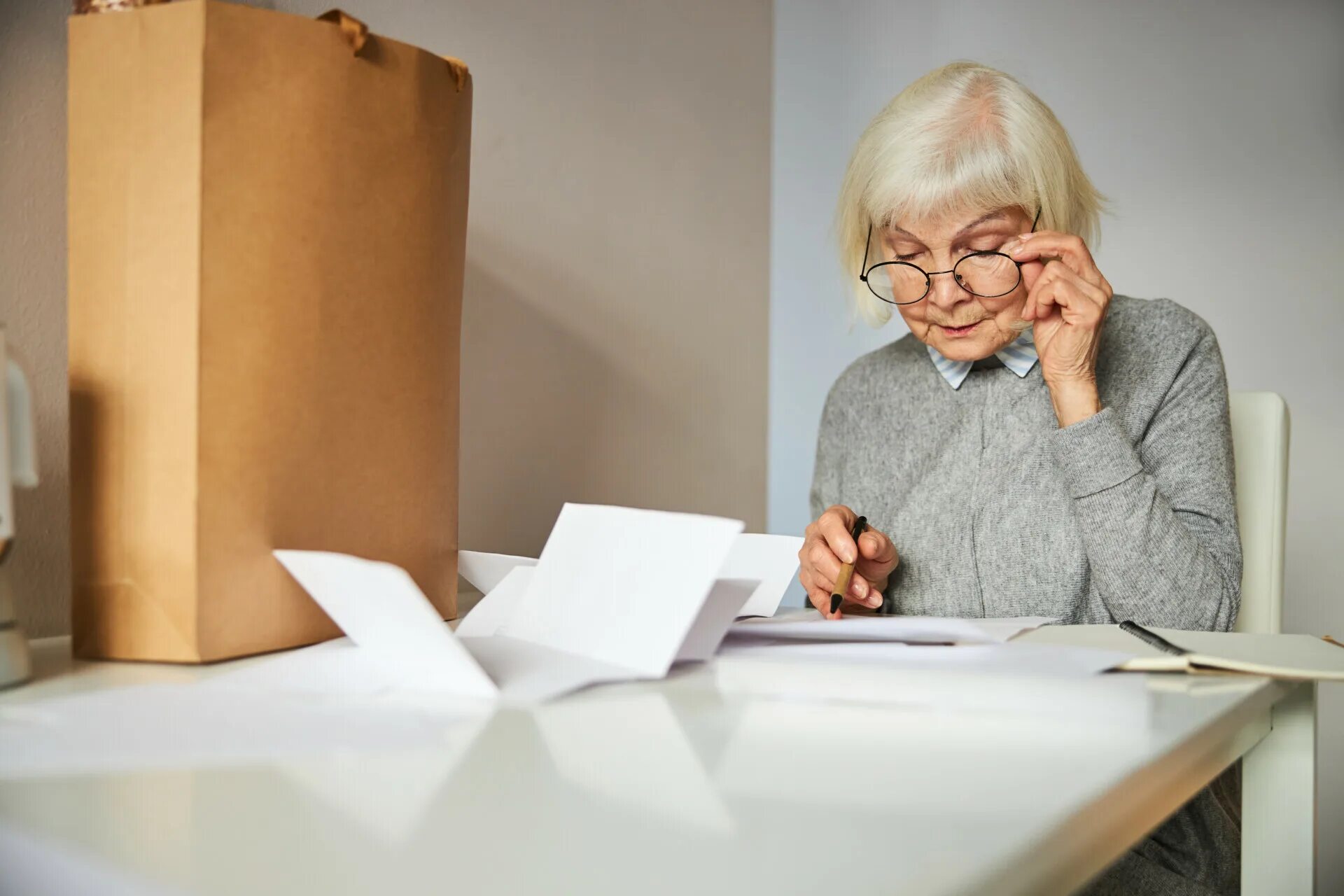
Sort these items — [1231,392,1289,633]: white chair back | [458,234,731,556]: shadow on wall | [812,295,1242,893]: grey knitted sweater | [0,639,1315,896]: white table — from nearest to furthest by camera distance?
[0,639,1315,896]: white table
[812,295,1242,893]: grey knitted sweater
[1231,392,1289,633]: white chair back
[458,234,731,556]: shadow on wall

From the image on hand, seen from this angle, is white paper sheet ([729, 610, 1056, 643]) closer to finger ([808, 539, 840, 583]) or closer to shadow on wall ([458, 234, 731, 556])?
finger ([808, 539, 840, 583])

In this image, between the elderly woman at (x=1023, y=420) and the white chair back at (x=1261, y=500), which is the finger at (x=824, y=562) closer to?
the elderly woman at (x=1023, y=420)

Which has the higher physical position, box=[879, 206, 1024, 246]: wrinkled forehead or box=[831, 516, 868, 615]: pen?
box=[879, 206, 1024, 246]: wrinkled forehead

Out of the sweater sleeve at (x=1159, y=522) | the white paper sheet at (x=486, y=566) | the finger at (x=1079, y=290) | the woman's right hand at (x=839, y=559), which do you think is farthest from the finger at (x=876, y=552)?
the white paper sheet at (x=486, y=566)

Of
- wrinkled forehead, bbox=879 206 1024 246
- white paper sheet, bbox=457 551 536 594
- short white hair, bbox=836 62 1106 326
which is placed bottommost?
white paper sheet, bbox=457 551 536 594

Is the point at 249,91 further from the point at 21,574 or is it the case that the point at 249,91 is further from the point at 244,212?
the point at 21,574

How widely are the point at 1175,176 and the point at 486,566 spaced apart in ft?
5.08

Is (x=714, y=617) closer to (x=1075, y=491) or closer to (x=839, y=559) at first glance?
(x=839, y=559)

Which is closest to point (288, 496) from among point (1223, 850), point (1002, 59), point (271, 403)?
point (271, 403)

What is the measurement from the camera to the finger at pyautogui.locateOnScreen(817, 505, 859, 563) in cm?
95

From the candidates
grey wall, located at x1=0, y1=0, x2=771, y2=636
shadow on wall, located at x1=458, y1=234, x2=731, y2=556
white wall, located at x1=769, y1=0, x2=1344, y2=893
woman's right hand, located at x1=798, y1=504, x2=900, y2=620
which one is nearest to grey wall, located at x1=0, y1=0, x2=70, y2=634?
grey wall, located at x1=0, y1=0, x2=771, y2=636

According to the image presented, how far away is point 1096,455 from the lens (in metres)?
0.97

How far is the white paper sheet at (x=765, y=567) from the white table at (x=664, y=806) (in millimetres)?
291

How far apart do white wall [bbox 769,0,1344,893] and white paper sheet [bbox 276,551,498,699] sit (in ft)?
4.33
